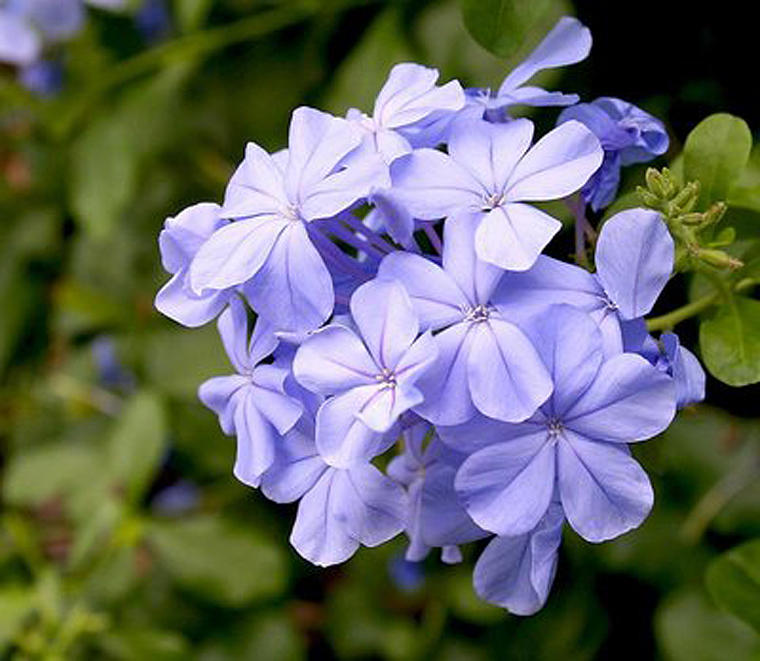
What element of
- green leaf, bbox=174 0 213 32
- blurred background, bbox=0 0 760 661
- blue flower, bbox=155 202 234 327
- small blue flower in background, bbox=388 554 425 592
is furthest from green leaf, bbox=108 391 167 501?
blue flower, bbox=155 202 234 327

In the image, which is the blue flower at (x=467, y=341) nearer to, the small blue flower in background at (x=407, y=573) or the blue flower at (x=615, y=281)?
the blue flower at (x=615, y=281)

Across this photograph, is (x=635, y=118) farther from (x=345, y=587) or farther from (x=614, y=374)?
(x=345, y=587)

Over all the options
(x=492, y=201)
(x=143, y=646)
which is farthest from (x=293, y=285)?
(x=143, y=646)

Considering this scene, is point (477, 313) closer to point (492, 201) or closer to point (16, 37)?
point (492, 201)

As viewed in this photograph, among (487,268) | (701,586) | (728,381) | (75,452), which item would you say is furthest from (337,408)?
(75,452)

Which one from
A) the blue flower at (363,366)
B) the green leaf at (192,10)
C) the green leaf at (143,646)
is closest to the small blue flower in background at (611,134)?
the blue flower at (363,366)
